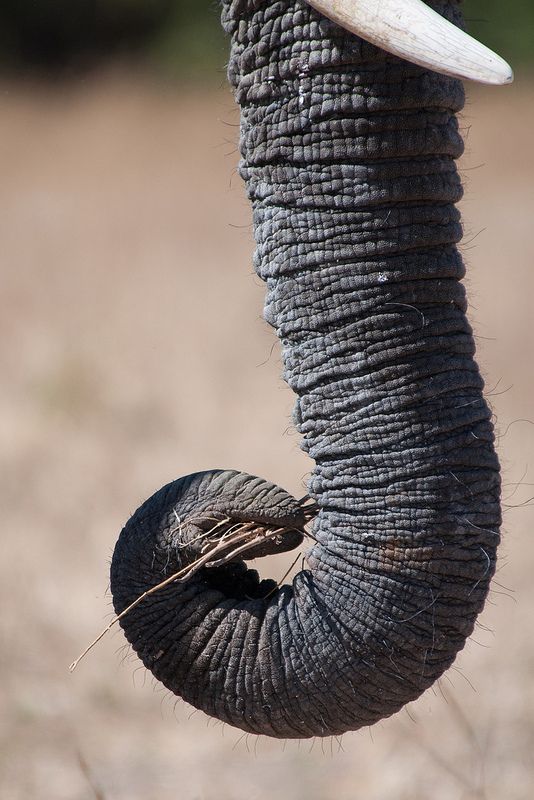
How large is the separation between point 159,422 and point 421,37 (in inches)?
227

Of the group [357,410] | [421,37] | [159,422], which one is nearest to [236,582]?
[357,410]

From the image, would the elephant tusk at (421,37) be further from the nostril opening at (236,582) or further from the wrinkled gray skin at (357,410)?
the nostril opening at (236,582)

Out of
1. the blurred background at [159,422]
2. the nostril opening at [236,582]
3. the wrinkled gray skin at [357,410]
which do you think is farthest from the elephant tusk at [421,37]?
the nostril opening at [236,582]

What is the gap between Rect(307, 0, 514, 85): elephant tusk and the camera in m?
1.88

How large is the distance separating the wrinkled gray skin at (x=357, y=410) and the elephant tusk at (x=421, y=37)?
0.11m

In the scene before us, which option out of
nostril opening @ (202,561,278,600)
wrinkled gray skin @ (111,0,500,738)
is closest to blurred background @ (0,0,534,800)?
wrinkled gray skin @ (111,0,500,738)

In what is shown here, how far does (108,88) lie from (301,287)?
18.8 metres

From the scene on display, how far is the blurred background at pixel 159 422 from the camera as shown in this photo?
13.6 ft

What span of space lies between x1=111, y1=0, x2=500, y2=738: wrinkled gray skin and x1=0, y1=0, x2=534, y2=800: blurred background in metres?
0.58

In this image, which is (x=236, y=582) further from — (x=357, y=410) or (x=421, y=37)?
(x=421, y=37)

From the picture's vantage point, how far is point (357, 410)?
84.5 inches

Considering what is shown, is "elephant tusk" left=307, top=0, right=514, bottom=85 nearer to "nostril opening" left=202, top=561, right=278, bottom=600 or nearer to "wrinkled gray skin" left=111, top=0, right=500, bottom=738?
"wrinkled gray skin" left=111, top=0, right=500, bottom=738

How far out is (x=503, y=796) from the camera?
3.78 metres

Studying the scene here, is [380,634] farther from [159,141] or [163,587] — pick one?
[159,141]
